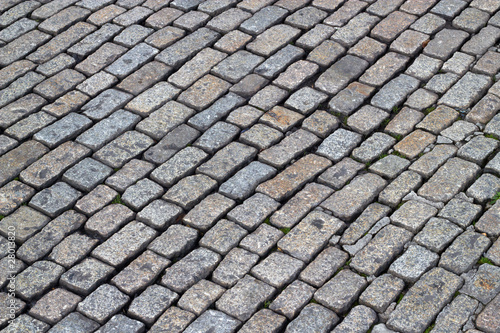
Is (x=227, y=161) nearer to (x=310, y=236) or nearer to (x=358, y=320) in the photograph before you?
(x=310, y=236)

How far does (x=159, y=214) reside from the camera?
428 centimetres

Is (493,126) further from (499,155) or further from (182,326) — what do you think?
(182,326)

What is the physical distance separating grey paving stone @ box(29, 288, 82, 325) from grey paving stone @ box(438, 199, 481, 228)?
2353mm

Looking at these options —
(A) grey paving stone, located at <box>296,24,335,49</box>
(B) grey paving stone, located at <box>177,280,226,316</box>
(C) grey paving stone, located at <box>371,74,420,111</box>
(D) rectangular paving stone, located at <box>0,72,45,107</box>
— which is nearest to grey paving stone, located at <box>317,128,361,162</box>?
(C) grey paving stone, located at <box>371,74,420,111</box>

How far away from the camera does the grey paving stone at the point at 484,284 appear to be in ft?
11.9

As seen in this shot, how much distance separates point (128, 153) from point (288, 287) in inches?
65.4

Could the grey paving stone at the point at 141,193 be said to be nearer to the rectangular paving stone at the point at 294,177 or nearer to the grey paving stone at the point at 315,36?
the rectangular paving stone at the point at 294,177

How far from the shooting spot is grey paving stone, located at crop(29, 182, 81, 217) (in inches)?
171

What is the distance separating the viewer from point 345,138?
4.75m

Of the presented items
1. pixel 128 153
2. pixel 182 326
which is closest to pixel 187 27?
Answer: pixel 128 153

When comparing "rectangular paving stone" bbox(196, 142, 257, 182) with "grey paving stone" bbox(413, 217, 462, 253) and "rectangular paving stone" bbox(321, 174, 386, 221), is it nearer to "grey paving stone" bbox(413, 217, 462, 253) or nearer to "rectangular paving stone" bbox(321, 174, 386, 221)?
"rectangular paving stone" bbox(321, 174, 386, 221)

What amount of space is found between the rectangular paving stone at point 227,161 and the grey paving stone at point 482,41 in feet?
7.06

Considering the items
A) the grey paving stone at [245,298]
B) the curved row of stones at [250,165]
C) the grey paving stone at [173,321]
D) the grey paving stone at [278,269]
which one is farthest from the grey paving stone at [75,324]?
the grey paving stone at [278,269]

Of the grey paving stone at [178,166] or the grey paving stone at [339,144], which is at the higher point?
the grey paving stone at [178,166]
